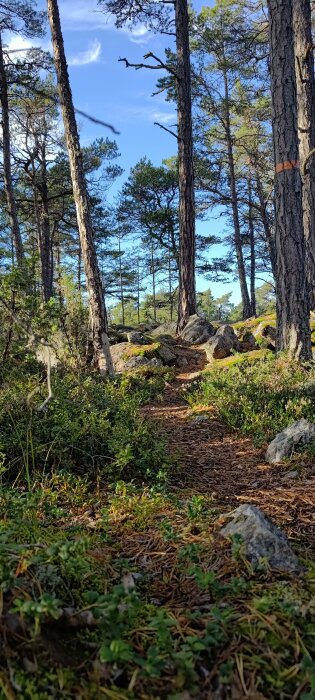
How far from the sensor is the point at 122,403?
4.60m

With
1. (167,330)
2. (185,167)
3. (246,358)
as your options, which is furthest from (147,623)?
(185,167)

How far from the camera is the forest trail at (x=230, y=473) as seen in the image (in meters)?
2.71

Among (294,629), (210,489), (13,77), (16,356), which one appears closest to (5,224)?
(13,77)

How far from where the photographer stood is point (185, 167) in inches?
461

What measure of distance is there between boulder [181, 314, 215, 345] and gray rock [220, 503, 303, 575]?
8.53m

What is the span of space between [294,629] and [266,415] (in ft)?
11.1

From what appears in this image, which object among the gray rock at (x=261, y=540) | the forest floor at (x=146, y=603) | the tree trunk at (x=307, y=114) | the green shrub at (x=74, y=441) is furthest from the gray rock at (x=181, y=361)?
the gray rock at (x=261, y=540)

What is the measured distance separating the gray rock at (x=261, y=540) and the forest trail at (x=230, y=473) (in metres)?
0.39

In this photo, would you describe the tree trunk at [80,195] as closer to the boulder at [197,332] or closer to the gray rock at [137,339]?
the gray rock at [137,339]

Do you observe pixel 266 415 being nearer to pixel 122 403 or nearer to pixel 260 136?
pixel 122 403

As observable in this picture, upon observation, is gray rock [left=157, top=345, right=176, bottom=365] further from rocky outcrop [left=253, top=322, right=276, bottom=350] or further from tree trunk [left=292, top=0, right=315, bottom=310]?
tree trunk [left=292, top=0, right=315, bottom=310]

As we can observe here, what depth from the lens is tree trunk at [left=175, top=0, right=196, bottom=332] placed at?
11523 millimetres

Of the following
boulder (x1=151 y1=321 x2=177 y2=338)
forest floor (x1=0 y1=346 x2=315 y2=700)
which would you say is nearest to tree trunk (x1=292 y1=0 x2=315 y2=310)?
boulder (x1=151 y1=321 x2=177 y2=338)

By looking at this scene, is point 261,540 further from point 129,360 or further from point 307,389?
point 129,360
